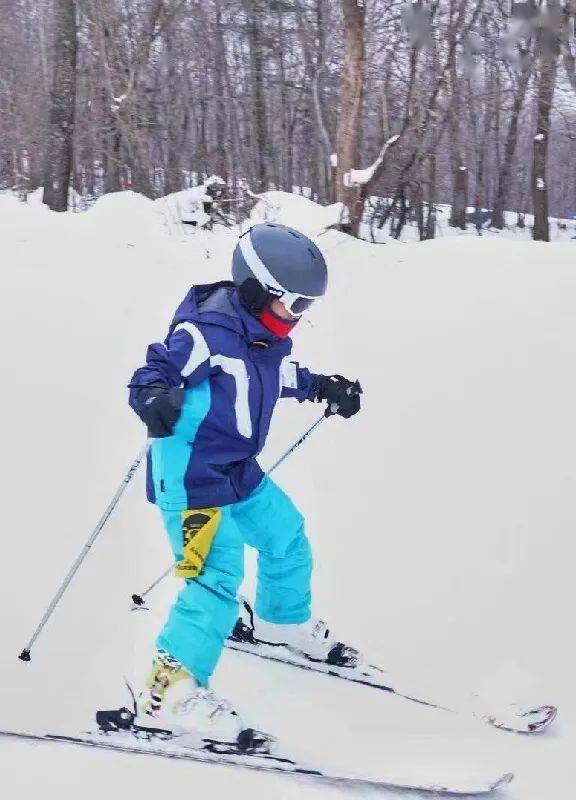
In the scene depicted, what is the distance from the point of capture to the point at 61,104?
10680 millimetres

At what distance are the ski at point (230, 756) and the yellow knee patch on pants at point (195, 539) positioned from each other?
474mm

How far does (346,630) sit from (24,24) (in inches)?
1279

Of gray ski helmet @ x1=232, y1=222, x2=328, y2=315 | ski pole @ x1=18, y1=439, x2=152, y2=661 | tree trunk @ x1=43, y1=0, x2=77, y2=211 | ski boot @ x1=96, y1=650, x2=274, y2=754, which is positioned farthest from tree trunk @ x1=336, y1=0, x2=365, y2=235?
ski boot @ x1=96, y1=650, x2=274, y2=754

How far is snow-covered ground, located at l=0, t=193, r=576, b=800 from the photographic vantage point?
2.51 meters

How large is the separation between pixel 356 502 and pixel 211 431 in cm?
191

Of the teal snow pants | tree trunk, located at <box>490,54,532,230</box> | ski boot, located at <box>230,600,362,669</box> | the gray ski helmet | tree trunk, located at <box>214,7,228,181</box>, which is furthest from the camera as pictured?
tree trunk, located at <box>214,7,228,181</box>

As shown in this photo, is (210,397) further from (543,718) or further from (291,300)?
(543,718)

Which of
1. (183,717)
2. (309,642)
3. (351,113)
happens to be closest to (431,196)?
(351,113)

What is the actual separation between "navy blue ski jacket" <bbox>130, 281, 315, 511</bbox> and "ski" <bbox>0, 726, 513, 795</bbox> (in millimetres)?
684

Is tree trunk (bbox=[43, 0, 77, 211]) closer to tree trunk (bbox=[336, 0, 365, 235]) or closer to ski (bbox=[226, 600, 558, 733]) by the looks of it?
tree trunk (bbox=[336, 0, 365, 235])

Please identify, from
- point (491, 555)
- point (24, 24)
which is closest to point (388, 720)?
point (491, 555)

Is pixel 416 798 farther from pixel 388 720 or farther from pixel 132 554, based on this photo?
pixel 132 554

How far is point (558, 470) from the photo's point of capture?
4.28 meters

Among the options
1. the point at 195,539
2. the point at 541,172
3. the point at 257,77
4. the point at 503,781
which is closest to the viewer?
the point at 503,781
